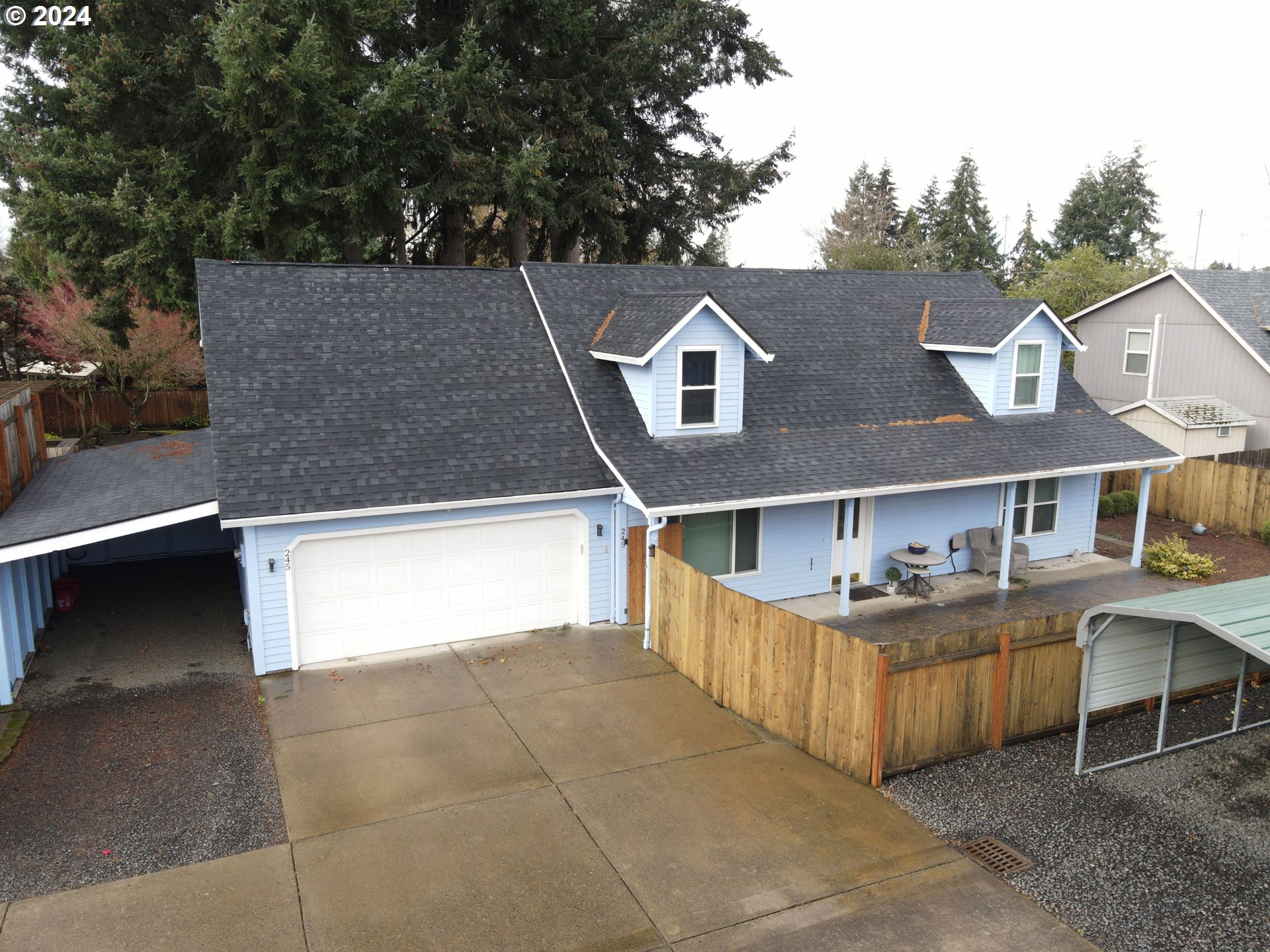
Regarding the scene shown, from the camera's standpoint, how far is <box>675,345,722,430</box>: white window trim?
591 inches

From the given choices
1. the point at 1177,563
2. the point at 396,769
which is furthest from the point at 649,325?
the point at 1177,563

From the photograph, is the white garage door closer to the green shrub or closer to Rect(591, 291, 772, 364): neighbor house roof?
Rect(591, 291, 772, 364): neighbor house roof

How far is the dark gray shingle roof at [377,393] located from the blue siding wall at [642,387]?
3.63 feet

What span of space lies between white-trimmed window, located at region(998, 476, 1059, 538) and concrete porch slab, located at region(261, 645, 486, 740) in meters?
11.6

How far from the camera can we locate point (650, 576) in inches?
538

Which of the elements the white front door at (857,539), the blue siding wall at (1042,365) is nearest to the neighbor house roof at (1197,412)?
the blue siding wall at (1042,365)

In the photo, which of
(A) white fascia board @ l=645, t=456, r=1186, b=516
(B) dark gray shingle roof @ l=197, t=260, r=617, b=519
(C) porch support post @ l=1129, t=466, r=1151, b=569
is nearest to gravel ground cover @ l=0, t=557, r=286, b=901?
(B) dark gray shingle roof @ l=197, t=260, r=617, b=519

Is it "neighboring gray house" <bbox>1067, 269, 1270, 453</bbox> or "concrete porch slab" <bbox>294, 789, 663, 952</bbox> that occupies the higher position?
"neighboring gray house" <bbox>1067, 269, 1270, 453</bbox>

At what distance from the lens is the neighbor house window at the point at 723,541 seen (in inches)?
597

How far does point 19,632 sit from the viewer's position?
491 inches

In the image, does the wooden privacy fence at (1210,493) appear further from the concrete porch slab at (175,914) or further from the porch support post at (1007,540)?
the concrete porch slab at (175,914)

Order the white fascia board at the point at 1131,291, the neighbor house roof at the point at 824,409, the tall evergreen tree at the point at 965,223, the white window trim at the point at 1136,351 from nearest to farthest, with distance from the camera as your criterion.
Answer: the neighbor house roof at the point at 824,409 → the white fascia board at the point at 1131,291 → the white window trim at the point at 1136,351 → the tall evergreen tree at the point at 965,223

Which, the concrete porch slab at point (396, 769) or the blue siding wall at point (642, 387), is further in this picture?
the blue siding wall at point (642, 387)

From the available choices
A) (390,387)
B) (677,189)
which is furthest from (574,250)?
(390,387)
